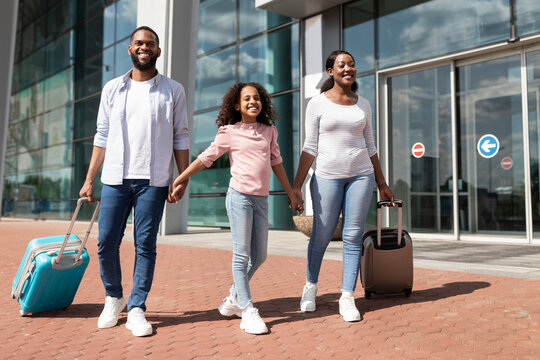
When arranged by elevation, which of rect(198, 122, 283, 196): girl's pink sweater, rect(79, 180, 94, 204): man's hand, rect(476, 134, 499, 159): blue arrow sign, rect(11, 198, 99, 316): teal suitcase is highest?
rect(476, 134, 499, 159): blue arrow sign

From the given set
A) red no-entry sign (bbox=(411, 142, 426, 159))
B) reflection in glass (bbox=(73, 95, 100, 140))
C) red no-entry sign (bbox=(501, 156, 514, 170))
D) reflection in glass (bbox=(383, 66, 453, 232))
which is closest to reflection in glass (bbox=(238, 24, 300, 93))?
reflection in glass (bbox=(383, 66, 453, 232))

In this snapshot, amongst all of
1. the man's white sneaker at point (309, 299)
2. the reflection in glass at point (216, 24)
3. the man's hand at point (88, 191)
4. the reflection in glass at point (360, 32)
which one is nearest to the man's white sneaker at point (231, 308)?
the man's white sneaker at point (309, 299)

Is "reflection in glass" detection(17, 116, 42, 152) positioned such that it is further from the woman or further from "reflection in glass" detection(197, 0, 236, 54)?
the woman

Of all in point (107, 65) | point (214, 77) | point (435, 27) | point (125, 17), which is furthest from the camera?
point (107, 65)

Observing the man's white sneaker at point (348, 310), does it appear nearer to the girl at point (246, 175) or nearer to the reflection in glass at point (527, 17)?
the girl at point (246, 175)

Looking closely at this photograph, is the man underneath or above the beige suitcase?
above

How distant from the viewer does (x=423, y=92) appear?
33.6 feet

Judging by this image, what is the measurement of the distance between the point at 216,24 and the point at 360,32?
593 centimetres

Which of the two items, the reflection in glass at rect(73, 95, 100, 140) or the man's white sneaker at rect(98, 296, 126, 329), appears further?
the reflection in glass at rect(73, 95, 100, 140)

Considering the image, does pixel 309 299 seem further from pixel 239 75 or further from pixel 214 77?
pixel 214 77

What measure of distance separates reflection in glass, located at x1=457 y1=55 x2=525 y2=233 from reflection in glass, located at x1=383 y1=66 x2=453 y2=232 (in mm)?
345

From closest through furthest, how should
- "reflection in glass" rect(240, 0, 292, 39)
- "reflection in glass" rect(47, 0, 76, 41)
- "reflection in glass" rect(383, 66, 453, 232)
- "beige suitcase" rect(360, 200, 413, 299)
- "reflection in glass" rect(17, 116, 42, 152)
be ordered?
"beige suitcase" rect(360, 200, 413, 299)
"reflection in glass" rect(383, 66, 453, 232)
"reflection in glass" rect(240, 0, 292, 39)
"reflection in glass" rect(47, 0, 76, 41)
"reflection in glass" rect(17, 116, 42, 152)

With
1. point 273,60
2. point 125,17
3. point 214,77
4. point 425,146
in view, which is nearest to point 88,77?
point 125,17

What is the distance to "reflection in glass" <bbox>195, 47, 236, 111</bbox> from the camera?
15.1m
